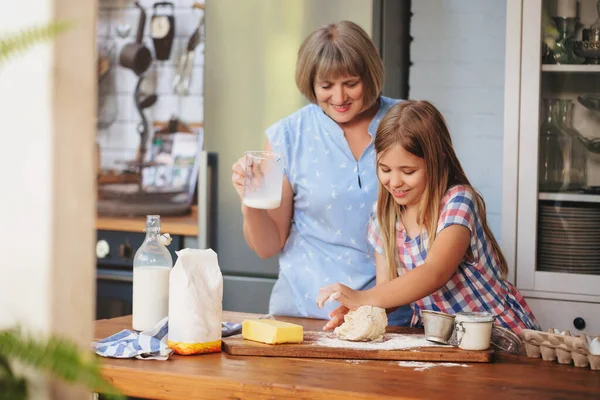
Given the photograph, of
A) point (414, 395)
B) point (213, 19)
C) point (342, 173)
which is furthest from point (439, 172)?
point (213, 19)

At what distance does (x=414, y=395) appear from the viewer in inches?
59.6

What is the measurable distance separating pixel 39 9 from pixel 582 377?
1.26 meters

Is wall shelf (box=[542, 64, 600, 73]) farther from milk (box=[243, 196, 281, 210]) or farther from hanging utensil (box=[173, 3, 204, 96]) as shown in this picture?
hanging utensil (box=[173, 3, 204, 96])

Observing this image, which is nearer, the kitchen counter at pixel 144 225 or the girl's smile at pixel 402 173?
the girl's smile at pixel 402 173

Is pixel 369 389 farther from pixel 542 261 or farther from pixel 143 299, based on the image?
pixel 542 261

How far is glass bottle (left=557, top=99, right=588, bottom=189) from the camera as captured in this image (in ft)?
10.3

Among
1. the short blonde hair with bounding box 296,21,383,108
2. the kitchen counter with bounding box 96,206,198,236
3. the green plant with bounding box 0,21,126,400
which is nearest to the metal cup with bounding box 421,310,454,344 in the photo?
the short blonde hair with bounding box 296,21,383,108

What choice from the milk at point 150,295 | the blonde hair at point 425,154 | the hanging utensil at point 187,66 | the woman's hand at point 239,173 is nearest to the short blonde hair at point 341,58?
the blonde hair at point 425,154

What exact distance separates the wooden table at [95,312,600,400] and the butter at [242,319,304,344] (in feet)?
0.26

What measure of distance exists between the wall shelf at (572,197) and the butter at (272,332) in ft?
4.89

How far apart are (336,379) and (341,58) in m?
1.02

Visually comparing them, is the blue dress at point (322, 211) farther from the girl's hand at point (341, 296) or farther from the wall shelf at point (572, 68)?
the wall shelf at point (572, 68)

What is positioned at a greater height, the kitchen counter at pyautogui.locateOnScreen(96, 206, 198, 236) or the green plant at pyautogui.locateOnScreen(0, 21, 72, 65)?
the green plant at pyautogui.locateOnScreen(0, 21, 72, 65)

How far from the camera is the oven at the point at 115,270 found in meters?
3.76
